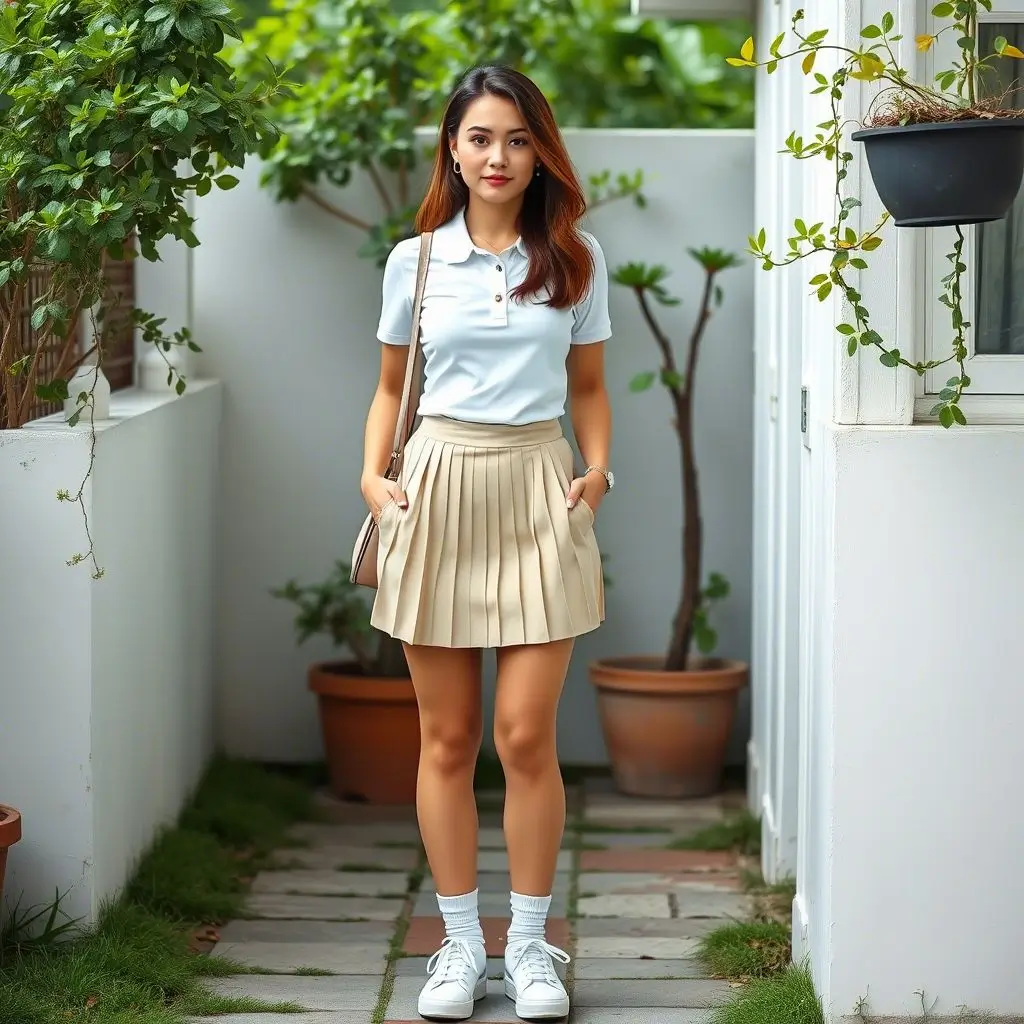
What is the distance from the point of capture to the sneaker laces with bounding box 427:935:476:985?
2963 mm

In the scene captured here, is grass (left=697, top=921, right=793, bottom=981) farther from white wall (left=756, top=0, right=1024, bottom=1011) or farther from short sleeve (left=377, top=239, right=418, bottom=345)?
short sleeve (left=377, top=239, right=418, bottom=345)

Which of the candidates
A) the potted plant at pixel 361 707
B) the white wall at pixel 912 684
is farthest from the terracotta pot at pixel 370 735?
the white wall at pixel 912 684

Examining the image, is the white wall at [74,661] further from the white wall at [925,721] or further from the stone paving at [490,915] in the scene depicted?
the white wall at [925,721]

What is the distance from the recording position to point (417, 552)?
2.92 m

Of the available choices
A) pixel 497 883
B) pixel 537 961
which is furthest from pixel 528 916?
pixel 497 883

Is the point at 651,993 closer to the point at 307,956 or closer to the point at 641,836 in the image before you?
the point at 307,956

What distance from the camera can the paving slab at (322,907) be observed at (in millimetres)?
3658

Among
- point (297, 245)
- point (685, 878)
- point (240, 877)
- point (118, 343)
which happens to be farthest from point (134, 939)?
point (297, 245)

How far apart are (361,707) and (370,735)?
0.09m

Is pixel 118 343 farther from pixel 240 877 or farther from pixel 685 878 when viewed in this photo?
pixel 685 878

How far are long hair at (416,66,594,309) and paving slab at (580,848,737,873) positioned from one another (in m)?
1.73

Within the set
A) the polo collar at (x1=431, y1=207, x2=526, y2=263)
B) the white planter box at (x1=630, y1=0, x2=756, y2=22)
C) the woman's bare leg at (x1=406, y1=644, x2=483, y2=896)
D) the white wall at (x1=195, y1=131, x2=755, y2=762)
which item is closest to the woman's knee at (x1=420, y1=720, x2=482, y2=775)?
the woman's bare leg at (x1=406, y1=644, x2=483, y2=896)

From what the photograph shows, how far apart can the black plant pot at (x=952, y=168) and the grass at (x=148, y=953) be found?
6.18 ft

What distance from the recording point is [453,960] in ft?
9.80
